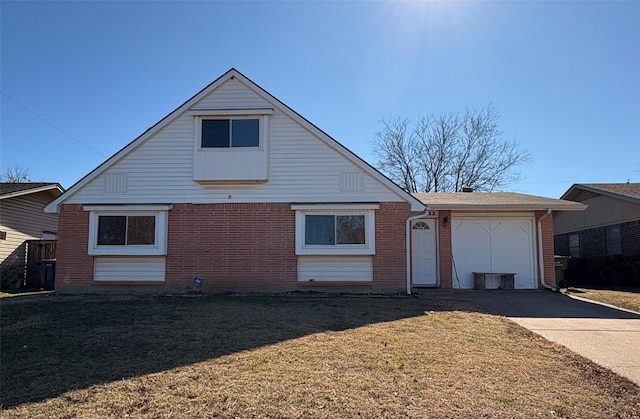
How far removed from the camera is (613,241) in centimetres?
2019

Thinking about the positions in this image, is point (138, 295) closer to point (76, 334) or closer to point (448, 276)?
point (76, 334)

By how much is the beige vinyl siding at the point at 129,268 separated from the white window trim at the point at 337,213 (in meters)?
3.99

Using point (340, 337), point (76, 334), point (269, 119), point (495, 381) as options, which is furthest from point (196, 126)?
point (495, 381)

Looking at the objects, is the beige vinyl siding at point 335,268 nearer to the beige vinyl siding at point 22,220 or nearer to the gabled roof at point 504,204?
the gabled roof at point 504,204

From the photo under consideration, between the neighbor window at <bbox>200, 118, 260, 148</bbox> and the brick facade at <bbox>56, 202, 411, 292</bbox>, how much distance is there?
5.77 ft

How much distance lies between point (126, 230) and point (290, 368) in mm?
9150

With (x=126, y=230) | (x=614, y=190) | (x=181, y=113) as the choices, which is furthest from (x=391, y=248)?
(x=614, y=190)

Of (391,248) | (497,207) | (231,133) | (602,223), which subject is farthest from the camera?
(602,223)

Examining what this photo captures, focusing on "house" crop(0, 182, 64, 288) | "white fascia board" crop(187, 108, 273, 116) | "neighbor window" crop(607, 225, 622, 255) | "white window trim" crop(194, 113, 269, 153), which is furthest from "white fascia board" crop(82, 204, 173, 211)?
"neighbor window" crop(607, 225, 622, 255)

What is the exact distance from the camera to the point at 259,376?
17.4 feet

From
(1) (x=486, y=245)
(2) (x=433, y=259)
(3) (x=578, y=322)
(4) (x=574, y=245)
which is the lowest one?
(3) (x=578, y=322)

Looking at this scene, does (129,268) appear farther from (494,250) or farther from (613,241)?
(613,241)

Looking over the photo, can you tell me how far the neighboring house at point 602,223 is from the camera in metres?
18.9

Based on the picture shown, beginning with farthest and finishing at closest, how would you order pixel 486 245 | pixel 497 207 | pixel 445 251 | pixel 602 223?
1. pixel 602 223
2. pixel 486 245
3. pixel 445 251
4. pixel 497 207
